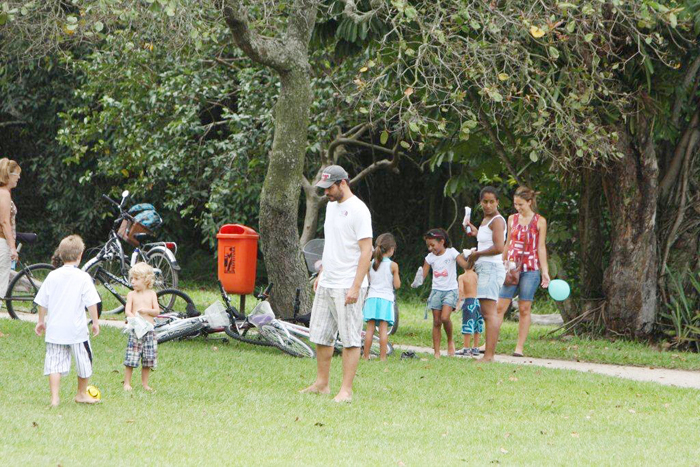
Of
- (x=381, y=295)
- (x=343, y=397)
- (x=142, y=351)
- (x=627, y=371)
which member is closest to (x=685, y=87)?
(x=627, y=371)

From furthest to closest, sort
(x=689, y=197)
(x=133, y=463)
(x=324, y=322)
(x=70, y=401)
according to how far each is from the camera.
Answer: (x=689, y=197)
(x=324, y=322)
(x=70, y=401)
(x=133, y=463)

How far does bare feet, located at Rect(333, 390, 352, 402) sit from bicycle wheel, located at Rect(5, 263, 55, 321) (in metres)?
6.08

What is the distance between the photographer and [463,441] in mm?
6574

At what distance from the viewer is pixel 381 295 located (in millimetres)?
10523

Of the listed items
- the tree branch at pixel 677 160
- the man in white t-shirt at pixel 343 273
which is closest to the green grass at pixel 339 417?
the man in white t-shirt at pixel 343 273

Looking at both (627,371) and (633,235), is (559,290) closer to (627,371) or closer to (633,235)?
(627,371)

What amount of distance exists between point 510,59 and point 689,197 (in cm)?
375

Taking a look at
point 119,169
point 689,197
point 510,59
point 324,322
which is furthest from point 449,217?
point 324,322

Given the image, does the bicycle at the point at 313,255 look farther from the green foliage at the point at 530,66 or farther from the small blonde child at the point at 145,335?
the small blonde child at the point at 145,335

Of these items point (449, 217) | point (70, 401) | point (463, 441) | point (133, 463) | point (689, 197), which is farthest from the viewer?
point (449, 217)

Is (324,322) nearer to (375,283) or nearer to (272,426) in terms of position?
(272,426)

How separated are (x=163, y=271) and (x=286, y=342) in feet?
13.2

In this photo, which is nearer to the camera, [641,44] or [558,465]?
[558,465]

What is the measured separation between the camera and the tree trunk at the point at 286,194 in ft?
38.6
